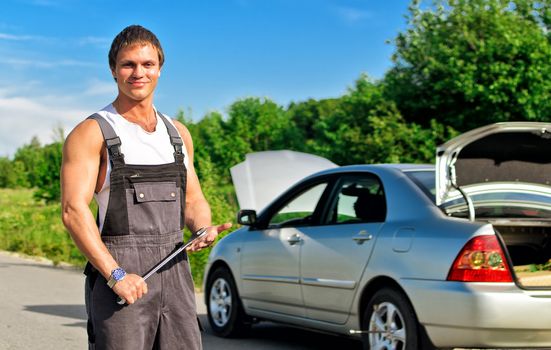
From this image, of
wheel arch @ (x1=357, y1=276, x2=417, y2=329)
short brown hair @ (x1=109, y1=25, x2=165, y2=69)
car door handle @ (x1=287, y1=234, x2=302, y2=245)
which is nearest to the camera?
short brown hair @ (x1=109, y1=25, x2=165, y2=69)

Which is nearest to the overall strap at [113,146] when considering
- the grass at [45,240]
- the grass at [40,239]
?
the grass at [45,240]

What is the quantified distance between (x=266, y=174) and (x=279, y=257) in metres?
4.99

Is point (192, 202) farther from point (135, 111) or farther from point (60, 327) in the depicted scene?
point (60, 327)

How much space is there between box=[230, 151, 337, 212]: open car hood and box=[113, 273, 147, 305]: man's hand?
8977mm

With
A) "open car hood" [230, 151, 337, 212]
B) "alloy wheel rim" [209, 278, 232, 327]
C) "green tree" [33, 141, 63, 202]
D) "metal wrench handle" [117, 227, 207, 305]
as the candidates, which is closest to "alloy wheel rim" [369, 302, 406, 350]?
"alloy wheel rim" [209, 278, 232, 327]

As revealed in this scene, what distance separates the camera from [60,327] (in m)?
9.31

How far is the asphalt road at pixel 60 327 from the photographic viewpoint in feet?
27.5

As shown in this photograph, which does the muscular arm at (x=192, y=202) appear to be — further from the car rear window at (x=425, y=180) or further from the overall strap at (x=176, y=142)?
the car rear window at (x=425, y=180)

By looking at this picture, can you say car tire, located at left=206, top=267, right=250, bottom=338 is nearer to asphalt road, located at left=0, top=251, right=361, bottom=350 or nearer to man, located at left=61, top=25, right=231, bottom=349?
asphalt road, located at left=0, top=251, right=361, bottom=350

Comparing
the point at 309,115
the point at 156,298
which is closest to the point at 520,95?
the point at 156,298

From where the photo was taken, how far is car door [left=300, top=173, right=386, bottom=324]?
23.4 ft

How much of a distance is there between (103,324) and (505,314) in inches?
135

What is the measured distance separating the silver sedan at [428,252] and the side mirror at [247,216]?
0.23 meters

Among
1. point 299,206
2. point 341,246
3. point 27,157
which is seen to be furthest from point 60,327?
point 27,157
